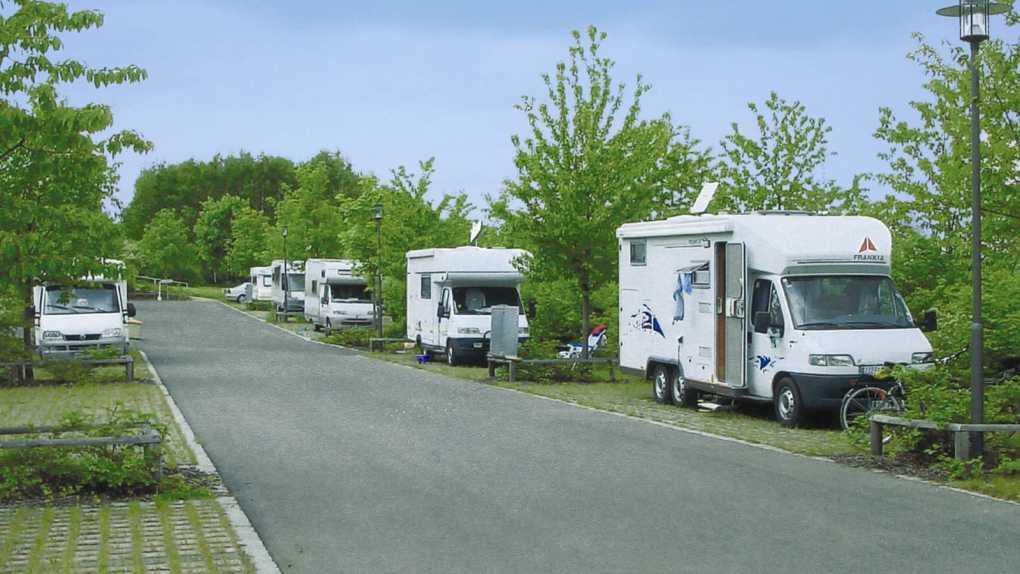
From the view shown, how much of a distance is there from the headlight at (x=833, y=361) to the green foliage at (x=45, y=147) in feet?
29.4

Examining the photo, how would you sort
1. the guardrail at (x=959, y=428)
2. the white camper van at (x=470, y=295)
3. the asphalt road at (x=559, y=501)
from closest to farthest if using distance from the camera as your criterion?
the asphalt road at (x=559, y=501), the guardrail at (x=959, y=428), the white camper van at (x=470, y=295)

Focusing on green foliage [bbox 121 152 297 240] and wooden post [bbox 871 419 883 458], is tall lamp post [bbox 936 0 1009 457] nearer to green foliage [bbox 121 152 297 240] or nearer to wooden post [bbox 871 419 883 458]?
wooden post [bbox 871 419 883 458]

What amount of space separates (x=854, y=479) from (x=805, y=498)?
1.27 m

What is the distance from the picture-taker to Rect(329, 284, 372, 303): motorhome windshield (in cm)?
4641

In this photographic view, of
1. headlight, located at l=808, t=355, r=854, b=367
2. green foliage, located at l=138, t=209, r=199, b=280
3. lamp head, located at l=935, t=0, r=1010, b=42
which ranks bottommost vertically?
headlight, located at l=808, t=355, r=854, b=367

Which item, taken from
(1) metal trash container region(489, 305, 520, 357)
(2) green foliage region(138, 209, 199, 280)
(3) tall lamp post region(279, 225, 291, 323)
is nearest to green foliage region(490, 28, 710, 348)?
A: (1) metal trash container region(489, 305, 520, 357)

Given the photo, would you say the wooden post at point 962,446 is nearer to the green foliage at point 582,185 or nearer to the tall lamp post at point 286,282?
the green foliage at point 582,185

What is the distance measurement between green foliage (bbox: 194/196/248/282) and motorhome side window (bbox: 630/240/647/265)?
7897 centimetres

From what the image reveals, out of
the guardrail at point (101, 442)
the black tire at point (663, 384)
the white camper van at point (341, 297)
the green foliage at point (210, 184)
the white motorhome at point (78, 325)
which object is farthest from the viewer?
the green foliage at point (210, 184)

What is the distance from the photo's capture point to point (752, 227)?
17547 mm

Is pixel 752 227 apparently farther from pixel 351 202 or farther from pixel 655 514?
pixel 351 202

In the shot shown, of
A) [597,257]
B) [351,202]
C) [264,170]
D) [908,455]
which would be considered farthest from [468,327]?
[264,170]

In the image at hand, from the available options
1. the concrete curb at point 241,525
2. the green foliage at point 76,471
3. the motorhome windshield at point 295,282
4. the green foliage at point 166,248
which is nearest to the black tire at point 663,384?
the concrete curb at point 241,525

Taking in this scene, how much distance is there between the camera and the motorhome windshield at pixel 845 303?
54.4 ft
